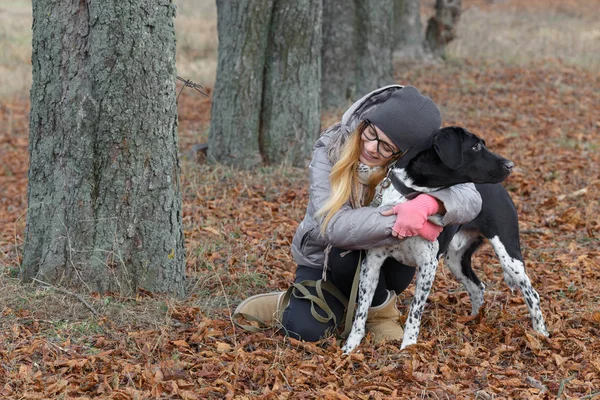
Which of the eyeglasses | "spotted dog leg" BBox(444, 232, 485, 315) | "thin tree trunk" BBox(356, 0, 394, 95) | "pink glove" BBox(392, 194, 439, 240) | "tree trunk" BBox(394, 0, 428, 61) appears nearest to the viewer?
"pink glove" BBox(392, 194, 439, 240)

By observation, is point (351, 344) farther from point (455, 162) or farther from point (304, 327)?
point (455, 162)

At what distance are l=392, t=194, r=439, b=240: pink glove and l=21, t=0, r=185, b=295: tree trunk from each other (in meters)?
1.47

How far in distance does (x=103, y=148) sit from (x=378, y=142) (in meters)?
1.63

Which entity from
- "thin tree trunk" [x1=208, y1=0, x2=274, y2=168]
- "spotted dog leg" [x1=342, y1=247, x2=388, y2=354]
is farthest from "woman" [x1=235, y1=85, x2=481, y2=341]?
"thin tree trunk" [x1=208, y1=0, x2=274, y2=168]

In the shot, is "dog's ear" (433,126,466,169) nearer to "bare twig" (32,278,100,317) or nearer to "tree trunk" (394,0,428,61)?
"bare twig" (32,278,100,317)

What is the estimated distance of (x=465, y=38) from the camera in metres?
17.4

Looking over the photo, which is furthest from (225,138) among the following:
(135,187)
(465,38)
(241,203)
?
(465,38)

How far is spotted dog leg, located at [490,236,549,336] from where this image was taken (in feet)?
14.5

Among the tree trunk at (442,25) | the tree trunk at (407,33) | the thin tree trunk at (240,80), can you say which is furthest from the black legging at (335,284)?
the tree trunk at (442,25)

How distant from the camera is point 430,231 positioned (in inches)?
154

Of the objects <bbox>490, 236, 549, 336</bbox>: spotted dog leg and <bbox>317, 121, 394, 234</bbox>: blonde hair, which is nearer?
<bbox>317, 121, 394, 234</bbox>: blonde hair

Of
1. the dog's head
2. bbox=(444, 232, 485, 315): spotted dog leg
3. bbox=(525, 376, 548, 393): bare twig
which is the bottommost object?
bbox=(525, 376, 548, 393): bare twig

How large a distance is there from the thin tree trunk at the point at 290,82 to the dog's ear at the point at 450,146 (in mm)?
3677

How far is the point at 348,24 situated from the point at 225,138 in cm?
369
